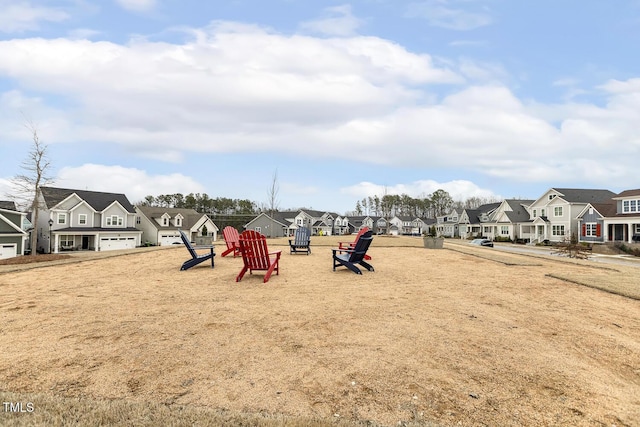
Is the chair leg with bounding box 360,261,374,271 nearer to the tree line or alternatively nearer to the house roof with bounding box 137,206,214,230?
the house roof with bounding box 137,206,214,230

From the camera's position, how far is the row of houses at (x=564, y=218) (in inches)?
1416

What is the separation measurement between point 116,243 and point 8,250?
638 inches

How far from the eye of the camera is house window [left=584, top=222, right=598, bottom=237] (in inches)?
1524

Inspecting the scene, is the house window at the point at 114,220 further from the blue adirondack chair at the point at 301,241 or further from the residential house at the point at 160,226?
the blue adirondack chair at the point at 301,241

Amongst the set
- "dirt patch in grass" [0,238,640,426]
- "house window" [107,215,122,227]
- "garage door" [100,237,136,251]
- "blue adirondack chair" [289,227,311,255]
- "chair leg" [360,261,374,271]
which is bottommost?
"garage door" [100,237,136,251]

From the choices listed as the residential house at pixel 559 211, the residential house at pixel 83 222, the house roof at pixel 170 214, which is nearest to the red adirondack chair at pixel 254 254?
the residential house at pixel 83 222

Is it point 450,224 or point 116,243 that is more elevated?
point 450,224

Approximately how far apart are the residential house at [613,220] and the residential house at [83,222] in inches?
2134

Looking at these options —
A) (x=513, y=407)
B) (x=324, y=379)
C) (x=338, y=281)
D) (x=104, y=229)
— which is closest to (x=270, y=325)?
(x=324, y=379)

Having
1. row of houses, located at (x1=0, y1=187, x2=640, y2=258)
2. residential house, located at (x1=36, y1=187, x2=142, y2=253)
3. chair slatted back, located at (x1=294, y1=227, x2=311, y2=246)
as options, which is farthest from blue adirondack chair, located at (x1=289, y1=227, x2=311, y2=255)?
residential house, located at (x1=36, y1=187, x2=142, y2=253)

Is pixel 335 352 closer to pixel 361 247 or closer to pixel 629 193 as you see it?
pixel 361 247

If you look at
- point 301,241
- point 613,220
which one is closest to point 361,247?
point 301,241

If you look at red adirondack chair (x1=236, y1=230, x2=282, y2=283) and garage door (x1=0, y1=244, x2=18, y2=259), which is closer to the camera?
red adirondack chair (x1=236, y1=230, x2=282, y2=283)

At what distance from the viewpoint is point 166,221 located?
162 ft
